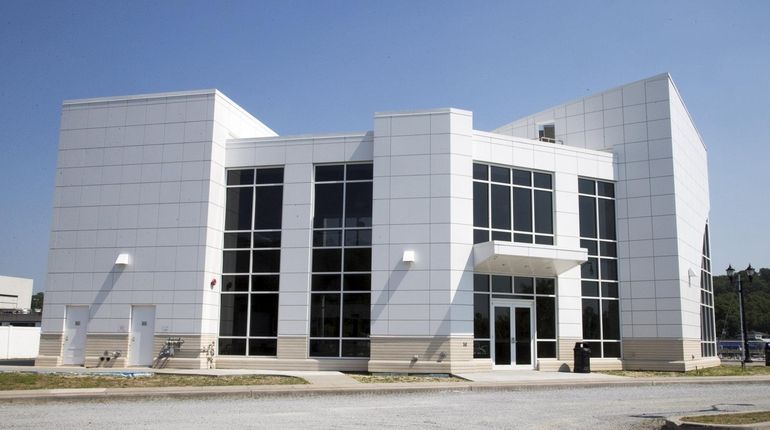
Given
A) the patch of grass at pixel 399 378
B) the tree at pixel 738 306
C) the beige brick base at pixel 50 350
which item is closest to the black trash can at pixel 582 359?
the patch of grass at pixel 399 378

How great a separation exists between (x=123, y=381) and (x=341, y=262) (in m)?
9.53

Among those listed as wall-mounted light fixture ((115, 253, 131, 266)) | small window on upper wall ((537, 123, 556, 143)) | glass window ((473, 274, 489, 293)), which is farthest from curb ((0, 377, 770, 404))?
small window on upper wall ((537, 123, 556, 143))

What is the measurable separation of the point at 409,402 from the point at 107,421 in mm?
6556

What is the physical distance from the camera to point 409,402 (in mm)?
16047

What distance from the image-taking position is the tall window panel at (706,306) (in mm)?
31672

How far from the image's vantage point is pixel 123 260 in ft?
87.9

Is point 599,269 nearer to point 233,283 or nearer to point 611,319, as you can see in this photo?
point 611,319

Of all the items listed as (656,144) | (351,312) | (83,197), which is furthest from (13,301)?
(656,144)

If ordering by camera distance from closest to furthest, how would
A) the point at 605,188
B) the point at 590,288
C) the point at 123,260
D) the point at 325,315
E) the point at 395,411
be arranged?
the point at 395,411, the point at 325,315, the point at 123,260, the point at 590,288, the point at 605,188

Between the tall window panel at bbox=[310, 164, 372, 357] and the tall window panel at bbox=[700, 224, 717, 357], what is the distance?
51.2ft

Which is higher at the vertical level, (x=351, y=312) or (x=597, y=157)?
(x=597, y=157)

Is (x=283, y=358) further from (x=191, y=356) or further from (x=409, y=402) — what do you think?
(x=409, y=402)

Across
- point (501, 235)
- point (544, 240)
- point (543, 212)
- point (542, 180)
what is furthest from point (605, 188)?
point (501, 235)

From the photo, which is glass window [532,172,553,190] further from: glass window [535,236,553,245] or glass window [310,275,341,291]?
glass window [310,275,341,291]
